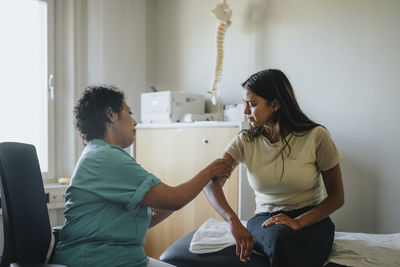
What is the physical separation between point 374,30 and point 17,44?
2731 millimetres

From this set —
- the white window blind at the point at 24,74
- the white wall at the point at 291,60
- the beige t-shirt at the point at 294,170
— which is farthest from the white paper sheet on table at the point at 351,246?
the white window blind at the point at 24,74

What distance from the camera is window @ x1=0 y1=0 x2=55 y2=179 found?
295 centimetres

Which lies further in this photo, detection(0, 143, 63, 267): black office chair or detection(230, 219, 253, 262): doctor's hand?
detection(230, 219, 253, 262): doctor's hand

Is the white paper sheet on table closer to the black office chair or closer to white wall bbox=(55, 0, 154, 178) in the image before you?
the black office chair

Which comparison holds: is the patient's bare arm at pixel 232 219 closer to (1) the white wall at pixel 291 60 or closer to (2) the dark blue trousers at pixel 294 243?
(2) the dark blue trousers at pixel 294 243

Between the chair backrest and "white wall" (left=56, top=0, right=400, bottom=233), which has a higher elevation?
"white wall" (left=56, top=0, right=400, bottom=233)

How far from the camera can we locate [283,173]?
1498mm

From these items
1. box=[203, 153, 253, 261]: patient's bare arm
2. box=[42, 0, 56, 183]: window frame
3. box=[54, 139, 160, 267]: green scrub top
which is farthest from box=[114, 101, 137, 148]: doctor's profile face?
box=[42, 0, 56, 183]: window frame

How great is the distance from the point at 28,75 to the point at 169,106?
1.30m

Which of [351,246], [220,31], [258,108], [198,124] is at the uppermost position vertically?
[220,31]

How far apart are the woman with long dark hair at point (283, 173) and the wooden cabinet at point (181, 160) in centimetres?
65

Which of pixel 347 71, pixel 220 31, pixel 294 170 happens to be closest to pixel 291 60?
pixel 347 71

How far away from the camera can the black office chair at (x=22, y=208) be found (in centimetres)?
103

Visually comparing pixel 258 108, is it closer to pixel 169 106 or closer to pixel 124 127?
pixel 124 127
